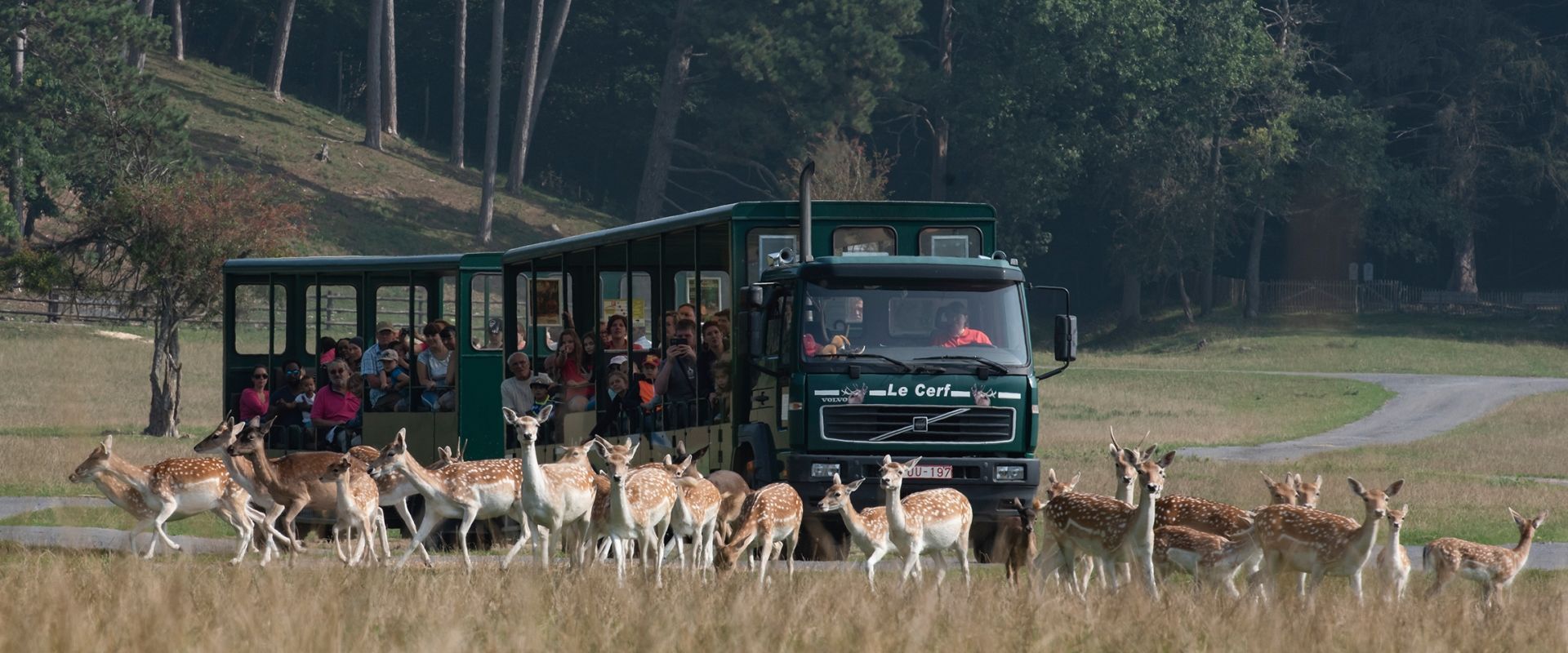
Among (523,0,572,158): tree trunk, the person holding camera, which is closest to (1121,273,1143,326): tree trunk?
(523,0,572,158): tree trunk

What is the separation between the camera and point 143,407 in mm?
47594

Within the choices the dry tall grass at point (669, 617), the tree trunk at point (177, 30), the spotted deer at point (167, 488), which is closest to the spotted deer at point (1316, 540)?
the dry tall grass at point (669, 617)

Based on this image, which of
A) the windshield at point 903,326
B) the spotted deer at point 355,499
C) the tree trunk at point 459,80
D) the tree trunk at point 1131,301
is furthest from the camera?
the tree trunk at point 1131,301

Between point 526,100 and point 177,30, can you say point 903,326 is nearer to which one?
point 526,100

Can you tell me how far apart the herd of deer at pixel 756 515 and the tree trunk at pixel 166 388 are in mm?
22681

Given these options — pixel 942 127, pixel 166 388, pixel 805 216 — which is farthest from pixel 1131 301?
pixel 805 216

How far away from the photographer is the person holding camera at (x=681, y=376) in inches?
752

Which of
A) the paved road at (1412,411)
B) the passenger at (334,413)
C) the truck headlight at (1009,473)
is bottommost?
the paved road at (1412,411)

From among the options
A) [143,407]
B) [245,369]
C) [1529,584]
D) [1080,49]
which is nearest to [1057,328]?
[1529,584]

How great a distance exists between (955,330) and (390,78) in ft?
239

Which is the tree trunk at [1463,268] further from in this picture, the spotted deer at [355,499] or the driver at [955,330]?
the spotted deer at [355,499]

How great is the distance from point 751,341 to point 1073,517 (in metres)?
3.72

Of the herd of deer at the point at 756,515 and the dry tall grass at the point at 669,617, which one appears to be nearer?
the dry tall grass at the point at 669,617

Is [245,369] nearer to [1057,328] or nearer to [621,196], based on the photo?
[1057,328]
